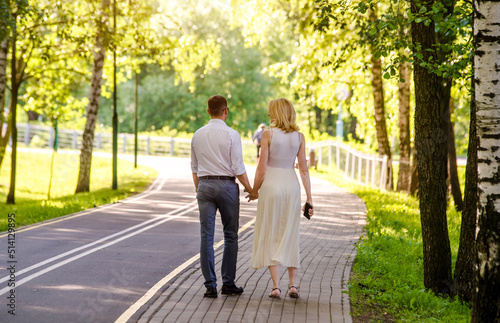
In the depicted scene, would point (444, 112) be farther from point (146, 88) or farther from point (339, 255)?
point (146, 88)

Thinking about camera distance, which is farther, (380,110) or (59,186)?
(59,186)

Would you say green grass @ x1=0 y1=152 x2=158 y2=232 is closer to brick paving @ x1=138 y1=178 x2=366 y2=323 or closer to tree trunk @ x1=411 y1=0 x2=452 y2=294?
brick paving @ x1=138 y1=178 x2=366 y2=323

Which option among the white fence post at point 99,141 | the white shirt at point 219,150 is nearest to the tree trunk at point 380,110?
the white shirt at point 219,150

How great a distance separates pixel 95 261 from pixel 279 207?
136 inches

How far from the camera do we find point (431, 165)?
7.43 m

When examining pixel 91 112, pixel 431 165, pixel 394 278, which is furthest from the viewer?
pixel 91 112

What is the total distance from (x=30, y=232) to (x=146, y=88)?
148 ft

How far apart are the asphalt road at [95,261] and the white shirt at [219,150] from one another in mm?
1502

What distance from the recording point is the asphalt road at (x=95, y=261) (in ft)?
21.9

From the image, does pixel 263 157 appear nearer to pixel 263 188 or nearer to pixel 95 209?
pixel 263 188

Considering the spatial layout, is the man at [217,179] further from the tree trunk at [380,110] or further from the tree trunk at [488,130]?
the tree trunk at [380,110]

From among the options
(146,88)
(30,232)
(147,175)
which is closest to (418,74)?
(30,232)

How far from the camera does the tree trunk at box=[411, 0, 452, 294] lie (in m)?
7.41

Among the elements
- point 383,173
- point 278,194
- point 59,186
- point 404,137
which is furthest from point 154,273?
point 59,186
